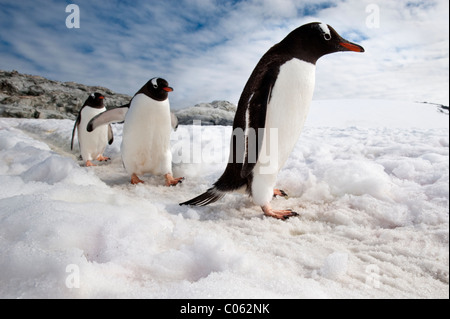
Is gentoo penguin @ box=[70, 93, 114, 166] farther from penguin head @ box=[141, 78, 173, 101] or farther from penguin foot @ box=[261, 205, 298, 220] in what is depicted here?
penguin foot @ box=[261, 205, 298, 220]

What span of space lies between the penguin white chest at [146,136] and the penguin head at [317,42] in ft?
5.05

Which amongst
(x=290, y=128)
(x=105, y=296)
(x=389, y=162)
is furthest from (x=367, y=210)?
(x=105, y=296)

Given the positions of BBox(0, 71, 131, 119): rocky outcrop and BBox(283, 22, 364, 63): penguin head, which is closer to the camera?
BBox(283, 22, 364, 63): penguin head

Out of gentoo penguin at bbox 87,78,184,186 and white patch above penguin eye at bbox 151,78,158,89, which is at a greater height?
white patch above penguin eye at bbox 151,78,158,89

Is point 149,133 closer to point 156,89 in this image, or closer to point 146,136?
point 146,136

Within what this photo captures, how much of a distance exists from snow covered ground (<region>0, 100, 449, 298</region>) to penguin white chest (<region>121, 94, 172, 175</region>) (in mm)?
369

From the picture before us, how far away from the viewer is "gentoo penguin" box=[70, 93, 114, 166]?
4.47 m

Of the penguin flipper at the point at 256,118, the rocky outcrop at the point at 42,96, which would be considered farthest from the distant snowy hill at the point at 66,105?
the penguin flipper at the point at 256,118

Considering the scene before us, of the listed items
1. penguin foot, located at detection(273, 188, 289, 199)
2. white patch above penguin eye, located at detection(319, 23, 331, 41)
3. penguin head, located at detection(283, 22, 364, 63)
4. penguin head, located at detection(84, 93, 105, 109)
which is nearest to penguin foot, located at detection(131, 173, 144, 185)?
penguin foot, located at detection(273, 188, 289, 199)

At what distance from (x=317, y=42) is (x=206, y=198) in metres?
1.28

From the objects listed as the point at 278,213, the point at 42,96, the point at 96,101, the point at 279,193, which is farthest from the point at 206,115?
the point at 42,96

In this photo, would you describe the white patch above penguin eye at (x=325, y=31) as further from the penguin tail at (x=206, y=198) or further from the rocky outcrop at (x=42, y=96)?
the rocky outcrop at (x=42, y=96)

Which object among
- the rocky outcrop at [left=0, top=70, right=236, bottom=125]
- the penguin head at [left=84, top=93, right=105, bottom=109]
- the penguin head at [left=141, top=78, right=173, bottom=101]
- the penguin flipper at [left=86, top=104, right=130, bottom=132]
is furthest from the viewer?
the rocky outcrop at [left=0, top=70, right=236, bottom=125]
